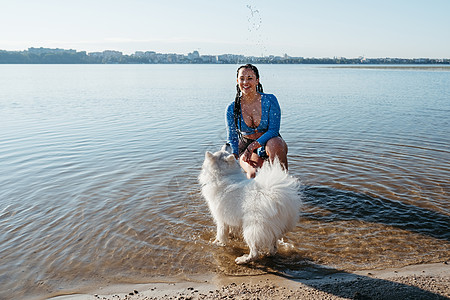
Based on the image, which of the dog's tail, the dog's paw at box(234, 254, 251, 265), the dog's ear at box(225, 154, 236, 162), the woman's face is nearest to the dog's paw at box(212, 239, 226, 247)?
the dog's paw at box(234, 254, 251, 265)

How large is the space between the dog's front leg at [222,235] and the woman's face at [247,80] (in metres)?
2.12

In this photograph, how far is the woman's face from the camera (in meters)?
5.27

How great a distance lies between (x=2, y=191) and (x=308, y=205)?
5461 millimetres

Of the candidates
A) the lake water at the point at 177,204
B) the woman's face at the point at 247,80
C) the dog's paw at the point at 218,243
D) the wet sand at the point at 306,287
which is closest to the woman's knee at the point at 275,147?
the woman's face at the point at 247,80

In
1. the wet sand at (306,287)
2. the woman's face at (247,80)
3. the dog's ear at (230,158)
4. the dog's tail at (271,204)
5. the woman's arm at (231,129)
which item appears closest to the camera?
the wet sand at (306,287)

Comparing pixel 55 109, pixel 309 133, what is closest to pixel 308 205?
pixel 309 133

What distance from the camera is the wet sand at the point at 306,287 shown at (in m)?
3.31

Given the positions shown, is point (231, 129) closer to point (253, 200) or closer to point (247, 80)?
Result: point (247, 80)

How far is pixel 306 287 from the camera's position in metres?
3.52

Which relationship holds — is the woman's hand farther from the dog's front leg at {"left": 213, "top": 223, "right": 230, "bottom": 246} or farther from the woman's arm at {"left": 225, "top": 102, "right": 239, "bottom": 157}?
the dog's front leg at {"left": 213, "top": 223, "right": 230, "bottom": 246}

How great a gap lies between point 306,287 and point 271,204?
864 mm

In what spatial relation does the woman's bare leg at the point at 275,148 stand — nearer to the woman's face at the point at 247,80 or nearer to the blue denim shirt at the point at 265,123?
the blue denim shirt at the point at 265,123

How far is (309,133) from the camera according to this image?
38.1ft

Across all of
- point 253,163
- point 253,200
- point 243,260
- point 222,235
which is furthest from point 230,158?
point 253,163
